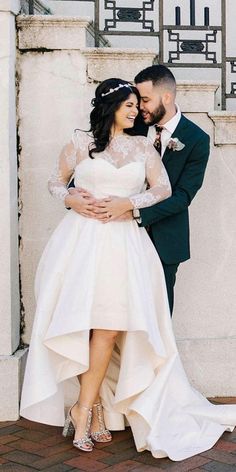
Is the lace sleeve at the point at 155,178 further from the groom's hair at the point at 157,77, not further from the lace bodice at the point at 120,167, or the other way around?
the groom's hair at the point at 157,77

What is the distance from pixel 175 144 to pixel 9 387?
1.70 meters

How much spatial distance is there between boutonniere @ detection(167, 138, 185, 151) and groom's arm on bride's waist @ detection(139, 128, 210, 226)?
32mm

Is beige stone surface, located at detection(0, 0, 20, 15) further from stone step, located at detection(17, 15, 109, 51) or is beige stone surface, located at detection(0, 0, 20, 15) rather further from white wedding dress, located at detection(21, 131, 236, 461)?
white wedding dress, located at detection(21, 131, 236, 461)

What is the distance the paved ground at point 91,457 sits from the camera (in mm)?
3867

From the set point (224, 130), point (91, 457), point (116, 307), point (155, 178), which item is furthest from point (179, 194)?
point (91, 457)

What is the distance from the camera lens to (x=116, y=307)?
3.98m

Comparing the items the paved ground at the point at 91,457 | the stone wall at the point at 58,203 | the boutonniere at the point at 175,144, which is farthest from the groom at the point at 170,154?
the paved ground at the point at 91,457

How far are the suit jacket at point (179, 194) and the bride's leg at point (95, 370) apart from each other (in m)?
0.58

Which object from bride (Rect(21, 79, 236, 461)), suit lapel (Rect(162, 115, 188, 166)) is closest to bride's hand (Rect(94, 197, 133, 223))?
bride (Rect(21, 79, 236, 461))

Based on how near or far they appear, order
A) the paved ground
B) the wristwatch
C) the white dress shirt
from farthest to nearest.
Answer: the white dress shirt, the wristwatch, the paved ground

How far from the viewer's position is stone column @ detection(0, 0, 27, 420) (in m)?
→ 4.54

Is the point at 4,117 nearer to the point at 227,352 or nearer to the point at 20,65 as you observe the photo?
the point at 20,65

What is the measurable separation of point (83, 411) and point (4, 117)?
1729 millimetres

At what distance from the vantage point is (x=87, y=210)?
4.02m
